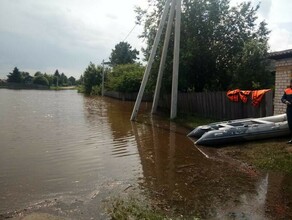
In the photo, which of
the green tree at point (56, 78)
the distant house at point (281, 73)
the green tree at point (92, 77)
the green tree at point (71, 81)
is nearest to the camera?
the distant house at point (281, 73)

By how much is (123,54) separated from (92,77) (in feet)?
45.1

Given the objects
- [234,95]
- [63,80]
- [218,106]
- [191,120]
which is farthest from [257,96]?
[63,80]

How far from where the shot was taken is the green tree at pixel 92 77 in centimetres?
6881

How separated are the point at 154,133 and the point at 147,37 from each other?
11543 mm

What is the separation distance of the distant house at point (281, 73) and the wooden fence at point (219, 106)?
1.74 feet

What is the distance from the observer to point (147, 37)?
23.6m

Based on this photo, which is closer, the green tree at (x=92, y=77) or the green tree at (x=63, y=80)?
the green tree at (x=92, y=77)

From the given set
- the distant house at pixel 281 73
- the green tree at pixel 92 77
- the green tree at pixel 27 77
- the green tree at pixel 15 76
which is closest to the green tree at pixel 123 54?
the green tree at pixel 92 77

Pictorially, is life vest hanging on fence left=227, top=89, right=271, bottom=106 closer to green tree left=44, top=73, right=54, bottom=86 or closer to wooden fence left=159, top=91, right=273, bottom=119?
wooden fence left=159, top=91, right=273, bottom=119

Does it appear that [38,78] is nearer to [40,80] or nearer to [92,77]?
[40,80]

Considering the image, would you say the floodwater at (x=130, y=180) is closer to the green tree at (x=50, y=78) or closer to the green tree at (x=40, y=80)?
the green tree at (x=40, y=80)

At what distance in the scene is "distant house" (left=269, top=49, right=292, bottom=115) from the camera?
12.0 metres

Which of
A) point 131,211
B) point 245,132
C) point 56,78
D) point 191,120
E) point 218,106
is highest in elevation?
point 56,78

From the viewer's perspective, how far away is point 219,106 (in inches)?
651
